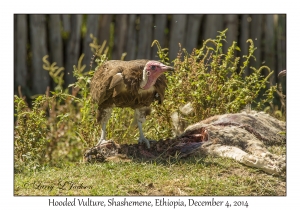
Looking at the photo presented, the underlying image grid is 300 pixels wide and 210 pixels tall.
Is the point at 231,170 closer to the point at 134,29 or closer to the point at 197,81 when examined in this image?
the point at 197,81

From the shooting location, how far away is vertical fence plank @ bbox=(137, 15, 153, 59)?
10.4 m

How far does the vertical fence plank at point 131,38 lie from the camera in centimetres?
1045

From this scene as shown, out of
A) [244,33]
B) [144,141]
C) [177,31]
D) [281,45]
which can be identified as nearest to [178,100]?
[144,141]

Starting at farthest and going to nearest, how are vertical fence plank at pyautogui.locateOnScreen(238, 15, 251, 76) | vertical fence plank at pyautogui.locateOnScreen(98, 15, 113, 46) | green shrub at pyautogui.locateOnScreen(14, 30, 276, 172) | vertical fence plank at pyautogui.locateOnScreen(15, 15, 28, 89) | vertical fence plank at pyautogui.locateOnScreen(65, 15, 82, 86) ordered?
1. vertical fence plank at pyautogui.locateOnScreen(238, 15, 251, 76)
2. vertical fence plank at pyautogui.locateOnScreen(98, 15, 113, 46)
3. vertical fence plank at pyautogui.locateOnScreen(65, 15, 82, 86)
4. vertical fence plank at pyautogui.locateOnScreen(15, 15, 28, 89)
5. green shrub at pyautogui.locateOnScreen(14, 30, 276, 172)

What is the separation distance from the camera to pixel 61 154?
8.23 meters

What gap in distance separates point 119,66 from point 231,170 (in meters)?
1.73

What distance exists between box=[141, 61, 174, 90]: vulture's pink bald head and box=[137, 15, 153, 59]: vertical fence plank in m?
4.08

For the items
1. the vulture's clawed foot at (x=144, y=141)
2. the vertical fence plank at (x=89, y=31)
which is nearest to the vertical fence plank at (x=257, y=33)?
the vertical fence plank at (x=89, y=31)

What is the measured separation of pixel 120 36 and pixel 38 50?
4.86 feet

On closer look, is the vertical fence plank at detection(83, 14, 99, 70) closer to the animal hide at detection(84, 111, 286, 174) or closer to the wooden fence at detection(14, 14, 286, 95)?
the wooden fence at detection(14, 14, 286, 95)

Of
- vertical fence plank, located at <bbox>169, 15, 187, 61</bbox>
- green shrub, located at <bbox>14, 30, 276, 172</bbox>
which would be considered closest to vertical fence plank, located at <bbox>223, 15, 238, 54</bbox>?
vertical fence plank, located at <bbox>169, 15, 187, 61</bbox>

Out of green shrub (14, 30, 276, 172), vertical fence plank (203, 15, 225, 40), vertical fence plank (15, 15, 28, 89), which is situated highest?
vertical fence plank (203, 15, 225, 40)

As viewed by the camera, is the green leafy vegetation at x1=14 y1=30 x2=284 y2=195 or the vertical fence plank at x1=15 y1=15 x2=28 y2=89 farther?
the vertical fence plank at x1=15 y1=15 x2=28 y2=89

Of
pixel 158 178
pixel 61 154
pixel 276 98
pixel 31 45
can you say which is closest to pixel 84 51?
pixel 31 45
